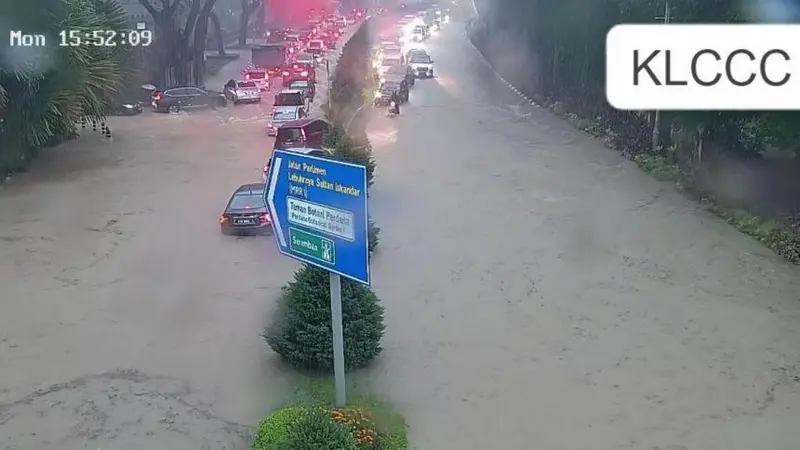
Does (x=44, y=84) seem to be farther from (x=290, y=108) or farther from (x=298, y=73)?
(x=298, y=73)

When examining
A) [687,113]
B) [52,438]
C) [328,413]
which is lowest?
[52,438]

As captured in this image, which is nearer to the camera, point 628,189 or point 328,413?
point 328,413

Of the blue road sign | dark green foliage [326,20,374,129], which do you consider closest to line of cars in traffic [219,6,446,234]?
dark green foliage [326,20,374,129]

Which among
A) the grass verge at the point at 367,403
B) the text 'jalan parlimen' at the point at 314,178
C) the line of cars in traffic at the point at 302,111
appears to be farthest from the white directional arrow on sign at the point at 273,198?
the grass verge at the point at 367,403

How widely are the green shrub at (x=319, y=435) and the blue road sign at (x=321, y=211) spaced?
132 centimetres

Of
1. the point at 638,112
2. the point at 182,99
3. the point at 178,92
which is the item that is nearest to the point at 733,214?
the point at 638,112

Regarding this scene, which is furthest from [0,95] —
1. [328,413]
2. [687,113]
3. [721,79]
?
[721,79]

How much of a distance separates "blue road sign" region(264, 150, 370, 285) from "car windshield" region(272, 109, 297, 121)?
83.5 feet

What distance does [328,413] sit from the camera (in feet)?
26.1

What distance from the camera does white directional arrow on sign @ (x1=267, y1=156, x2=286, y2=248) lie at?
7547 millimetres

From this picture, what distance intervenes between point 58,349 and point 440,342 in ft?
17.8

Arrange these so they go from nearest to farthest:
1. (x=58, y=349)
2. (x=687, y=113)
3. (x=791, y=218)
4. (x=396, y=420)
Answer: (x=396, y=420)
(x=58, y=349)
(x=791, y=218)
(x=687, y=113)

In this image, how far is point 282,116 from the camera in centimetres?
3297

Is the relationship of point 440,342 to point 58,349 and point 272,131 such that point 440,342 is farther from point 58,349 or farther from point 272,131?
point 272,131
